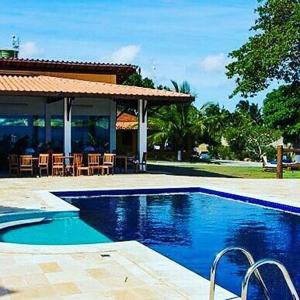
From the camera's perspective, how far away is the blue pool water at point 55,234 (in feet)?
29.7

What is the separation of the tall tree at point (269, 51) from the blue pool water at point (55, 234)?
17.0 m

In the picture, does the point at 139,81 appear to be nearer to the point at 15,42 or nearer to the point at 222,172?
the point at 15,42

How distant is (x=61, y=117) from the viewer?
22672 mm

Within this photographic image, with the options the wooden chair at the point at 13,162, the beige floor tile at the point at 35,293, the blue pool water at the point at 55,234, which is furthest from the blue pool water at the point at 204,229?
the wooden chair at the point at 13,162

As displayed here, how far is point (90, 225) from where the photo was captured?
10.5 m

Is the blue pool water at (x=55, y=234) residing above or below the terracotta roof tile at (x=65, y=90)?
below

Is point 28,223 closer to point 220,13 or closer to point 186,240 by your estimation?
point 186,240

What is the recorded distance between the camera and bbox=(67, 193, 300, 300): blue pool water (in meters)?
7.21

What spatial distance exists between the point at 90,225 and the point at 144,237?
60.2 inches

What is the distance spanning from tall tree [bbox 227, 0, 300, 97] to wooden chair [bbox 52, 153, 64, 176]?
11107mm

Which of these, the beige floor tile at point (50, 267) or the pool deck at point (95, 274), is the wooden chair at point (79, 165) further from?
the beige floor tile at point (50, 267)

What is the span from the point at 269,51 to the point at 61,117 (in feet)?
33.1

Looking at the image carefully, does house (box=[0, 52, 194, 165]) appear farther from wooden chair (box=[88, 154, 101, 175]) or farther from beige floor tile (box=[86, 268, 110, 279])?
beige floor tile (box=[86, 268, 110, 279])

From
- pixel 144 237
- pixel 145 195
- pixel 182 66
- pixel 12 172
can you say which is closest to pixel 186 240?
pixel 144 237
